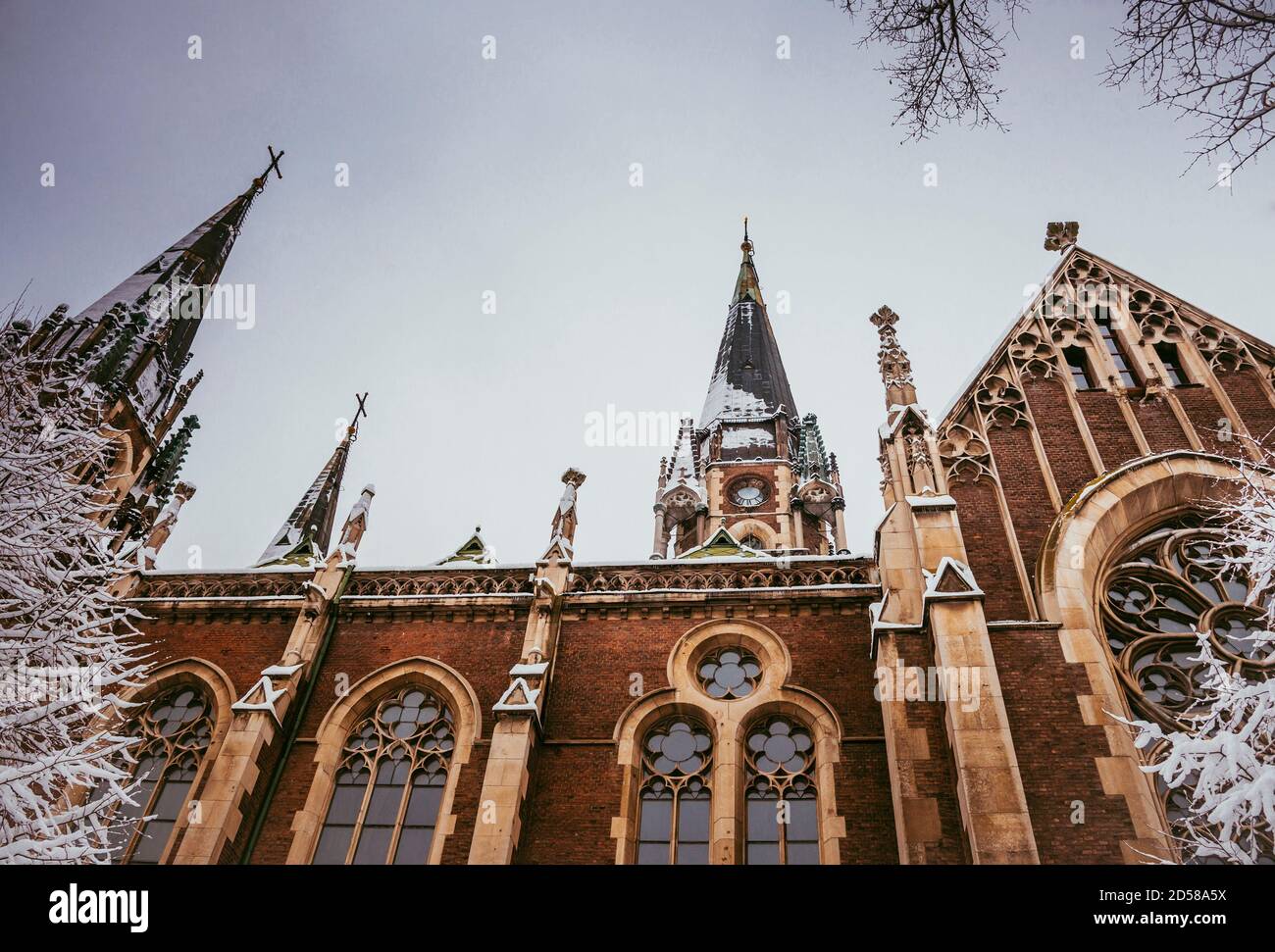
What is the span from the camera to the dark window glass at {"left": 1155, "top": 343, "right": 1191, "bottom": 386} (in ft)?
47.5

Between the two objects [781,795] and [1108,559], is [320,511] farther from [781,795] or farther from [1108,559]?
[1108,559]

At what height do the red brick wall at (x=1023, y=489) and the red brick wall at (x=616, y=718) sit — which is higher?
the red brick wall at (x=1023, y=489)

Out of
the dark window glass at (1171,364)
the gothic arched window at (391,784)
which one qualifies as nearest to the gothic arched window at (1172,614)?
the dark window glass at (1171,364)

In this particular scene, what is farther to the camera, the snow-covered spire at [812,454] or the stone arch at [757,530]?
the snow-covered spire at [812,454]

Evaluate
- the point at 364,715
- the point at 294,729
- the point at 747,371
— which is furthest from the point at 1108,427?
the point at 747,371

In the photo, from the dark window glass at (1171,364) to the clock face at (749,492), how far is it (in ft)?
57.9

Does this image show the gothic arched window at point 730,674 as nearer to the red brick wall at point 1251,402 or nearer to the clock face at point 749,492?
the red brick wall at point 1251,402

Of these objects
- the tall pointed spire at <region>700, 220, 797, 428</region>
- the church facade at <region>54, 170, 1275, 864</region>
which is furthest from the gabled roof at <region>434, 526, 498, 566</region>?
the tall pointed spire at <region>700, 220, 797, 428</region>

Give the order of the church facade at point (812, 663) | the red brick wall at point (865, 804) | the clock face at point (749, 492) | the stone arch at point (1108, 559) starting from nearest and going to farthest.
→ 1. the stone arch at point (1108, 559)
2. the church facade at point (812, 663)
3. the red brick wall at point (865, 804)
4. the clock face at point (749, 492)

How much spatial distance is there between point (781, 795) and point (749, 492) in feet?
68.2

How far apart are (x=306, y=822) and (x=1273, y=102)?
13.2m

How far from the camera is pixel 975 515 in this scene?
1283 cm

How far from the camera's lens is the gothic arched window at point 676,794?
1183 cm

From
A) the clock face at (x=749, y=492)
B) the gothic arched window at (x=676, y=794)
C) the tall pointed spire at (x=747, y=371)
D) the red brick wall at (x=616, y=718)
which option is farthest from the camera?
the tall pointed spire at (x=747, y=371)
